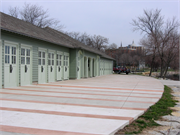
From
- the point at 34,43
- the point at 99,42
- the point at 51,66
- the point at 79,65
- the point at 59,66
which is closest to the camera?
Answer: the point at 34,43

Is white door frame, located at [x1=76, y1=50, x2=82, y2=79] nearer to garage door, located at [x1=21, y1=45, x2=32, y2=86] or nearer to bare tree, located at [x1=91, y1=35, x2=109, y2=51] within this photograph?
garage door, located at [x1=21, y1=45, x2=32, y2=86]

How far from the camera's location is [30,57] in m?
12.3

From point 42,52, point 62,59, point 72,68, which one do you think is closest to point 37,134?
point 42,52

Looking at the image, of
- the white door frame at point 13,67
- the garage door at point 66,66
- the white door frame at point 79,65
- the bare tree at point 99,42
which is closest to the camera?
the white door frame at point 13,67

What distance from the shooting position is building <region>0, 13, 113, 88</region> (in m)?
10.3

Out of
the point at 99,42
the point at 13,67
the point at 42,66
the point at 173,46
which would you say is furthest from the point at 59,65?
the point at 99,42

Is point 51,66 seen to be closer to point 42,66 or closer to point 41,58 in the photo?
point 42,66

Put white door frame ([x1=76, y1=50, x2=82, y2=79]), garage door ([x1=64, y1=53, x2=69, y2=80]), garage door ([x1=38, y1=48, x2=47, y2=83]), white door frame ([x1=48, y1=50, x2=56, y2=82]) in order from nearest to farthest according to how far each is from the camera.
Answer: garage door ([x1=38, y1=48, x2=47, y2=83]), white door frame ([x1=48, y1=50, x2=56, y2=82]), garage door ([x1=64, y1=53, x2=69, y2=80]), white door frame ([x1=76, y1=50, x2=82, y2=79])

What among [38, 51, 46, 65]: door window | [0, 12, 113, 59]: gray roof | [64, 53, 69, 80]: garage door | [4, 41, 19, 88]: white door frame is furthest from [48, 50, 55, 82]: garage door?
[4, 41, 19, 88]: white door frame

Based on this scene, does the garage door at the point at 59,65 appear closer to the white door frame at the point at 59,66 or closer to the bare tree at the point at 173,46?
the white door frame at the point at 59,66

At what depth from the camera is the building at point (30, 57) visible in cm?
1027

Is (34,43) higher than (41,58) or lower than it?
higher

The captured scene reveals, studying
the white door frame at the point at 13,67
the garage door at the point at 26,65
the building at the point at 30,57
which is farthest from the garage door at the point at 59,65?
the white door frame at the point at 13,67

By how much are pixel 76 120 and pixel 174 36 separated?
92.1 feet
